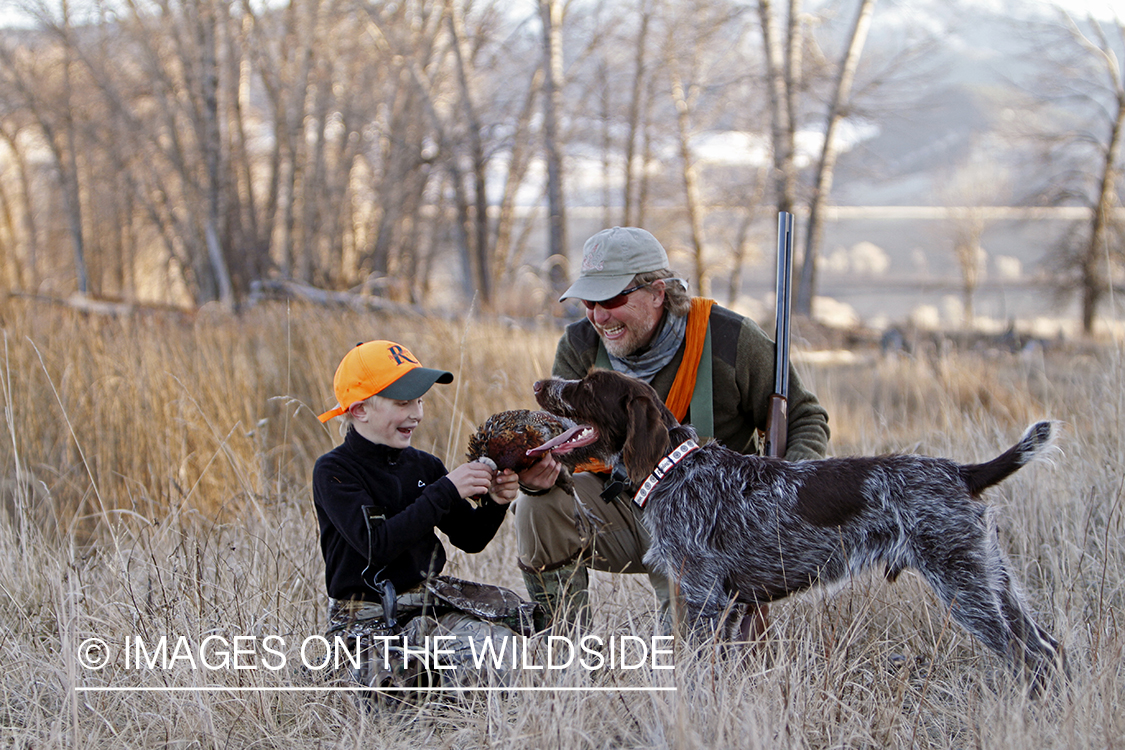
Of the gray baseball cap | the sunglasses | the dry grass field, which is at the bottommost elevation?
the dry grass field

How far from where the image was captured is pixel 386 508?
3008 mm

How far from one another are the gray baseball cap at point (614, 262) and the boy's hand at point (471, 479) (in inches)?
36.6

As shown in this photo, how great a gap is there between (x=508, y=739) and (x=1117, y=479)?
11.2ft

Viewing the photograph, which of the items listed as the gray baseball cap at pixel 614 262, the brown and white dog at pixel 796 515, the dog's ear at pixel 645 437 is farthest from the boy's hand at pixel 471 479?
the gray baseball cap at pixel 614 262

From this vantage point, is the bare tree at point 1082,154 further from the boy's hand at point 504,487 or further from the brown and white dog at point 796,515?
the boy's hand at point 504,487

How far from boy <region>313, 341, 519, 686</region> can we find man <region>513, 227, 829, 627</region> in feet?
1.73

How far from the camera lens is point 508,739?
253 cm

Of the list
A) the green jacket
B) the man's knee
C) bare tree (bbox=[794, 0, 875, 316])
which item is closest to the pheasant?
the man's knee

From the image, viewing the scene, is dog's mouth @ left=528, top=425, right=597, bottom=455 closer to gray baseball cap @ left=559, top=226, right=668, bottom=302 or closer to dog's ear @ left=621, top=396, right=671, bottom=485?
dog's ear @ left=621, top=396, right=671, bottom=485

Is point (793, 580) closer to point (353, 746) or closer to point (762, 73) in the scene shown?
point (353, 746)

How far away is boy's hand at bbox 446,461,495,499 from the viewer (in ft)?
9.43

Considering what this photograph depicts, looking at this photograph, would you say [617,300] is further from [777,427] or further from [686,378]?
[777,427]

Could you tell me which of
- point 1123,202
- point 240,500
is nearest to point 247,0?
point 240,500

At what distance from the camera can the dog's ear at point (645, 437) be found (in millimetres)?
3074
